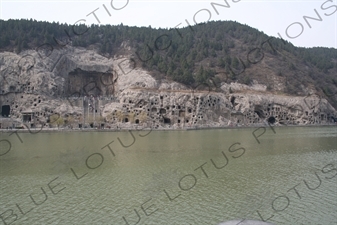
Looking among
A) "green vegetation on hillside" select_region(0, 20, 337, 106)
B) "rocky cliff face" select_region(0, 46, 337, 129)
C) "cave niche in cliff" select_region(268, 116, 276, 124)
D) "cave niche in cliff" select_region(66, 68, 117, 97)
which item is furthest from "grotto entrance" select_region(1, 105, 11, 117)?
"cave niche in cliff" select_region(268, 116, 276, 124)

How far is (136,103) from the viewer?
51.8 meters

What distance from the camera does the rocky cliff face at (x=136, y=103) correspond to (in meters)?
50.0

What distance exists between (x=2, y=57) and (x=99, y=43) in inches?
926

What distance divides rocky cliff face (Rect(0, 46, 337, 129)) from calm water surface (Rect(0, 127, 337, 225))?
29012mm

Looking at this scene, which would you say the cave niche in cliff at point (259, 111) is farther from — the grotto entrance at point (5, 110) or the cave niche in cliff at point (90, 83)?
the grotto entrance at point (5, 110)

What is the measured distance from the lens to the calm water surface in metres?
9.93

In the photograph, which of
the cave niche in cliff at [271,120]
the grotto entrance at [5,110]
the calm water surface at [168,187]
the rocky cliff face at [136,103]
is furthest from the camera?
the cave niche in cliff at [271,120]

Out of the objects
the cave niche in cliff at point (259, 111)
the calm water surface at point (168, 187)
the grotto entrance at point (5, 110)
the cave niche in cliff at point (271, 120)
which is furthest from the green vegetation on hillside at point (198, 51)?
the calm water surface at point (168, 187)

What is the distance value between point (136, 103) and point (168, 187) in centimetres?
3942

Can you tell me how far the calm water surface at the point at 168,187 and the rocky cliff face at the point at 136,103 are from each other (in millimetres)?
29012

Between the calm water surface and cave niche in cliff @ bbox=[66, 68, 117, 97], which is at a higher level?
cave niche in cliff @ bbox=[66, 68, 117, 97]

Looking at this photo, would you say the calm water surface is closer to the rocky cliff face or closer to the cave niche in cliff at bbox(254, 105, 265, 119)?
the rocky cliff face

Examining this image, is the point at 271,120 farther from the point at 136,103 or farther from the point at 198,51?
the point at 198,51

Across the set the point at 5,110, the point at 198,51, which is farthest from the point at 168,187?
the point at 198,51
